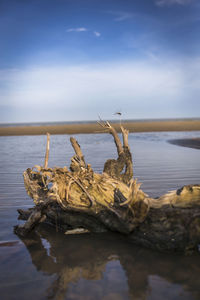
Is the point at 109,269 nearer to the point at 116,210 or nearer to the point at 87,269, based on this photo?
the point at 87,269

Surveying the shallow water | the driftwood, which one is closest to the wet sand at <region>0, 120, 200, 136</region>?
the driftwood

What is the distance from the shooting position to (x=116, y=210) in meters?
5.50

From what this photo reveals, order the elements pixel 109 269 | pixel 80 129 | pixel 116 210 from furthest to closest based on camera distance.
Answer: pixel 80 129
pixel 116 210
pixel 109 269

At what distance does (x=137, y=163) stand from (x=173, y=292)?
11033mm

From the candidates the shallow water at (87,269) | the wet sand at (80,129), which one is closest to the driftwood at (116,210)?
the shallow water at (87,269)

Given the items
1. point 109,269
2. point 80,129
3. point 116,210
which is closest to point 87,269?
point 109,269

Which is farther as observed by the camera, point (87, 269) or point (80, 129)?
point (80, 129)

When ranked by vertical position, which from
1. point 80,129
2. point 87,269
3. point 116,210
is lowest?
point 87,269

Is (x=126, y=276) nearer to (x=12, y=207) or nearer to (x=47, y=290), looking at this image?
(x=47, y=290)

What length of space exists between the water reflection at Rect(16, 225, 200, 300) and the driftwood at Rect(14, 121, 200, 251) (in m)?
0.28

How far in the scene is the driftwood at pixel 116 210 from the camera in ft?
16.2

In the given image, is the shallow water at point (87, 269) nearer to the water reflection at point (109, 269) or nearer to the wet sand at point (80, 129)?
the water reflection at point (109, 269)

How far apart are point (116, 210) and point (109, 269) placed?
1.12 m

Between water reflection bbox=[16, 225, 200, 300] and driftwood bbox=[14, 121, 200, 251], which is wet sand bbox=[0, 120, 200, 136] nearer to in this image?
driftwood bbox=[14, 121, 200, 251]
